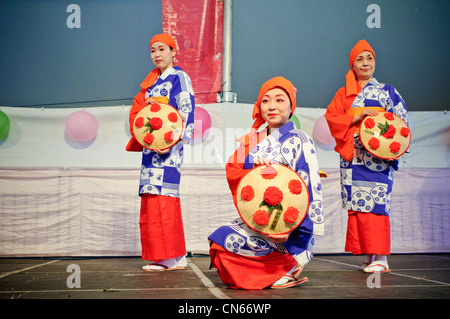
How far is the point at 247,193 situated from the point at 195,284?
65 centimetres

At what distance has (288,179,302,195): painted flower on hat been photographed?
6.47 ft

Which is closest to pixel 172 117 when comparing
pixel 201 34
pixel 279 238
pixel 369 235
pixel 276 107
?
pixel 276 107

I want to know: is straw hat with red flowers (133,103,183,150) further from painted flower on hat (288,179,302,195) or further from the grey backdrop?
the grey backdrop

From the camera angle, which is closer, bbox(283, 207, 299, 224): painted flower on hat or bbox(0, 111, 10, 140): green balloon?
bbox(283, 207, 299, 224): painted flower on hat

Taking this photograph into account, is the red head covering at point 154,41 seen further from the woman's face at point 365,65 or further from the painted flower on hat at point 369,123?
the painted flower on hat at point 369,123

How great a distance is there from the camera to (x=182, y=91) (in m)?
3.15

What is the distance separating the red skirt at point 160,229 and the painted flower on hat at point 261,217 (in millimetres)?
1204

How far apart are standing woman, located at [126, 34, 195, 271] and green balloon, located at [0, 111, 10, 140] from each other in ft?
5.44

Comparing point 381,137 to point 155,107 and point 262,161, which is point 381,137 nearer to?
point 262,161

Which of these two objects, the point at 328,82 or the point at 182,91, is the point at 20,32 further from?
the point at 328,82

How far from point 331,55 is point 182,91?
2.26 meters

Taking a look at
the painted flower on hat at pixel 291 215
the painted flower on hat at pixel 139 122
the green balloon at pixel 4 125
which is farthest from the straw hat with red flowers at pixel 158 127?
the green balloon at pixel 4 125

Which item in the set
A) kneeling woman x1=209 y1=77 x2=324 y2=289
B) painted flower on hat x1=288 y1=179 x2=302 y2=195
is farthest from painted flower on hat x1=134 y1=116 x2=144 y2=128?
painted flower on hat x1=288 y1=179 x2=302 y2=195
